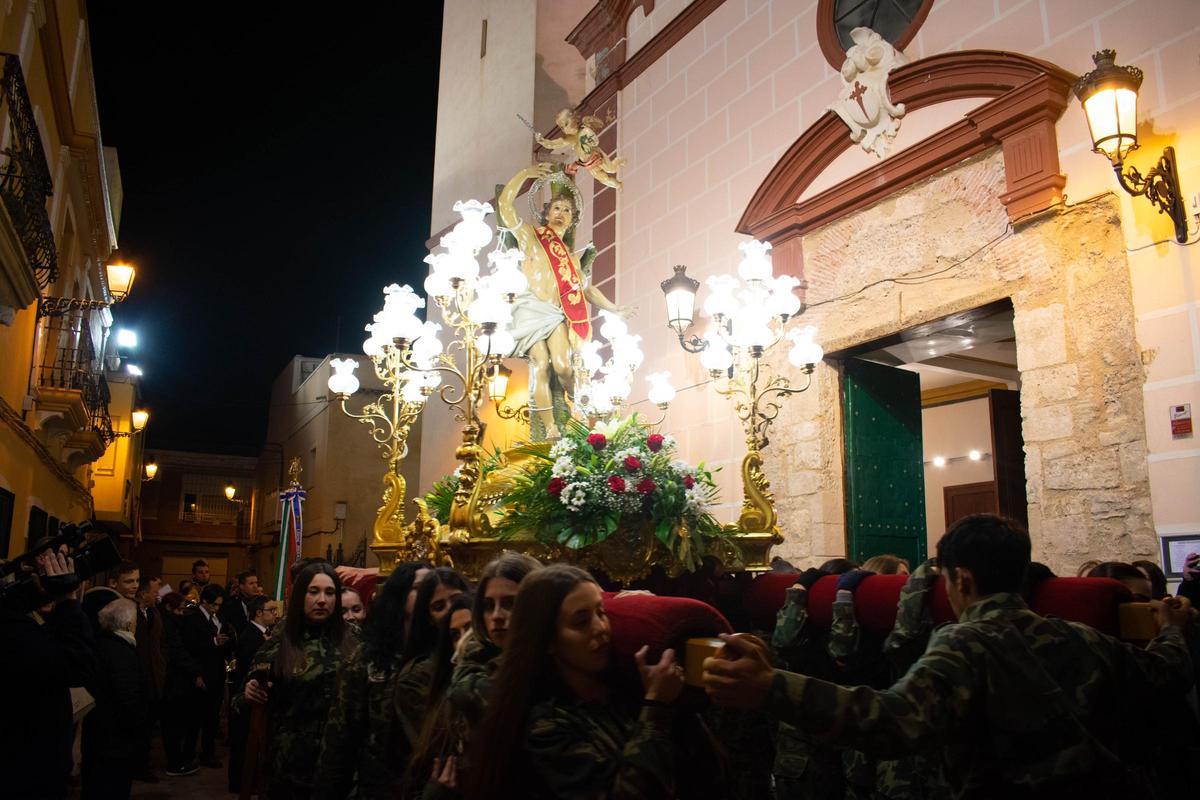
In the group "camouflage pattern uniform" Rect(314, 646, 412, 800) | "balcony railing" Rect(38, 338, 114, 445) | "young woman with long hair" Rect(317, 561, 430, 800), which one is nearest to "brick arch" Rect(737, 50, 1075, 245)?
"young woman with long hair" Rect(317, 561, 430, 800)

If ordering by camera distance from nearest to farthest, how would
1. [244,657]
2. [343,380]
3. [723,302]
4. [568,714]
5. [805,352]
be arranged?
[568,714] < [805,352] < [723,302] < [343,380] < [244,657]

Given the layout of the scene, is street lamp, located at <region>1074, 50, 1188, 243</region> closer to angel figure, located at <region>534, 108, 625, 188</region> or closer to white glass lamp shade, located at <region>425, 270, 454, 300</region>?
white glass lamp shade, located at <region>425, 270, 454, 300</region>

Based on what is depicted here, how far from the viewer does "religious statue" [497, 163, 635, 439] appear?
840 centimetres

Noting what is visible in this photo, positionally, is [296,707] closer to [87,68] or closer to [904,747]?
[904,747]

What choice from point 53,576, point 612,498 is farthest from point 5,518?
point 612,498

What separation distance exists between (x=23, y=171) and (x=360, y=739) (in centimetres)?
552

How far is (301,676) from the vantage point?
13.4 ft

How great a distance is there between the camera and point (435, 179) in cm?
1559

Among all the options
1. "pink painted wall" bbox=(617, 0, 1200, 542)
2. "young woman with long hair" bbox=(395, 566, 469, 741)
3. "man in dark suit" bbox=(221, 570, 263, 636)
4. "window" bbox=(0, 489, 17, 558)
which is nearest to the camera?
"young woman with long hair" bbox=(395, 566, 469, 741)

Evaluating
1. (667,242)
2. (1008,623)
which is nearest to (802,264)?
(667,242)

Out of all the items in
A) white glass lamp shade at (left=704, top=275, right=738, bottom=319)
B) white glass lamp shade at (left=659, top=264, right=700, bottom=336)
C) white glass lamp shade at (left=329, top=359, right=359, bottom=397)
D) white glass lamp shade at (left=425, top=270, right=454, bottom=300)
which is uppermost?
white glass lamp shade at (left=659, top=264, right=700, bottom=336)

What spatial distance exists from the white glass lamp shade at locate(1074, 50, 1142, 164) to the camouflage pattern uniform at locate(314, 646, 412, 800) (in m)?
4.52

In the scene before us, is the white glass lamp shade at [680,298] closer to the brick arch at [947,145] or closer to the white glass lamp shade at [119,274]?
the brick arch at [947,145]

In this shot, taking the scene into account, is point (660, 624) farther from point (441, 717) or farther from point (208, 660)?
point (208, 660)
